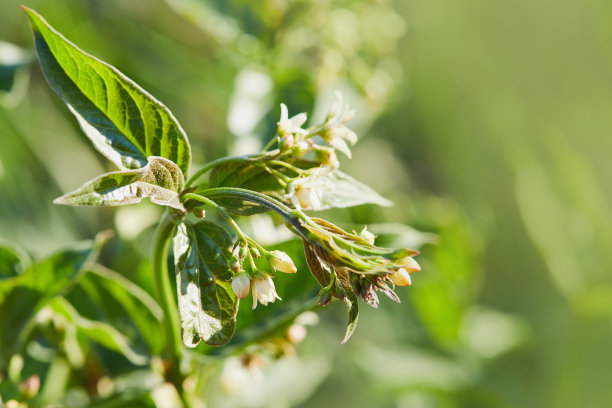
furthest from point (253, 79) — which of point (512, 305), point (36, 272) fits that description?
point (512, 305)

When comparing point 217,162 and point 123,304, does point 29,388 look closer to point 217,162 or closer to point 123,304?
point 123,304

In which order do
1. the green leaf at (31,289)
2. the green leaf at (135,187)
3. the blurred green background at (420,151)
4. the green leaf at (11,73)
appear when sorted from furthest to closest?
1. the blurred green background at (420,151)
2. the green leaf at (11,73)
3. the green leaf at (31,289)
4. the green leaf at (135,187)

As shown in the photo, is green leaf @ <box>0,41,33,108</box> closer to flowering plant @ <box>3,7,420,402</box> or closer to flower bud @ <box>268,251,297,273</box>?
flowering plant @ <box>3,7,420,402</box>

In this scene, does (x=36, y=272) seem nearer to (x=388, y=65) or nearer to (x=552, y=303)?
(x=388, y=65)

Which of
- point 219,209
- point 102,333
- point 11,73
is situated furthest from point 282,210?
point 11,73

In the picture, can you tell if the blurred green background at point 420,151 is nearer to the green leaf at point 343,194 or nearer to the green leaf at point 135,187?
the green leaf at point 343,194

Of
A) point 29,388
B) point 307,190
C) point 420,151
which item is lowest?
point 420,151

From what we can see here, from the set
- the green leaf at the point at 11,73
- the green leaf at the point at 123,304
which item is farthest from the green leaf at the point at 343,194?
the green leaf at the point at 11,73
